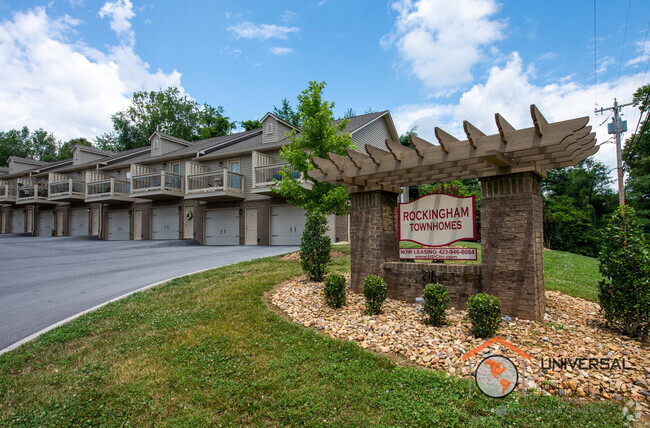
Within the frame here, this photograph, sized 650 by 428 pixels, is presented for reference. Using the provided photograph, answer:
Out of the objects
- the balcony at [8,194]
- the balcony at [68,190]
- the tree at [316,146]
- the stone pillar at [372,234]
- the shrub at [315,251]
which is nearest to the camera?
the stone pillar at [372,234]

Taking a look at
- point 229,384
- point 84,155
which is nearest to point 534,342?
point 229,384

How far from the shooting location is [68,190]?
25625 millimetres

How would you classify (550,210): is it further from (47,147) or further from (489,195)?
(47,147)

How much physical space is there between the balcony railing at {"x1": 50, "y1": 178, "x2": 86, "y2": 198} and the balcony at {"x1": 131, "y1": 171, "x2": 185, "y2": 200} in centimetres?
749

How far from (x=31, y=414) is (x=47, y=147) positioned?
212 feet

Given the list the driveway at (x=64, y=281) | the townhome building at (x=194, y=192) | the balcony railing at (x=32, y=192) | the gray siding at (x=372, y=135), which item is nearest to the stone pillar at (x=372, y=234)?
the driveway at (x=64, y=281)

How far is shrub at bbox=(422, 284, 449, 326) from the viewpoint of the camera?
15.5 ft

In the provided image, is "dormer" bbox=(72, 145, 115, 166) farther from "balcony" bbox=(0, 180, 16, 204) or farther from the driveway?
the driveway

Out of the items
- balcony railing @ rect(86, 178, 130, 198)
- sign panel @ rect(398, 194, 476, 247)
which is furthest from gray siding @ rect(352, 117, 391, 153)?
balcony railing @ rect(86, 178, 130, 198)

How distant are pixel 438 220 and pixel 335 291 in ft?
7.32

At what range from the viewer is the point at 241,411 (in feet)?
9.61

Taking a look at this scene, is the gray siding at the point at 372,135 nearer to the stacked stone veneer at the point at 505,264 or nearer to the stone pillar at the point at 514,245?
the stacked stone veneer at the point at 505,264

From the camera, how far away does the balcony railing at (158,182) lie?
20.5 metres

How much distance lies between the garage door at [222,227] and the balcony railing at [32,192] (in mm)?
17944
